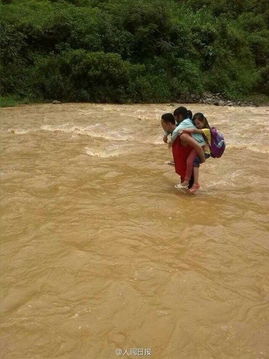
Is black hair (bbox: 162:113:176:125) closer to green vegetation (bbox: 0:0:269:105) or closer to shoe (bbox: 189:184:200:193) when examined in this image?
shoe (bbox: 189:184:200:193)

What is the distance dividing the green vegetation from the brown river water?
1182cm

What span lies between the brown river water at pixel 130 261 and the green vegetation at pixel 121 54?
1182cm

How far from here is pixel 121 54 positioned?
20734mm

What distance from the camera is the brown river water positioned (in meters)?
2.65

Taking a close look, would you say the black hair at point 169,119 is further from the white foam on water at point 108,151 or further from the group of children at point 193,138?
the white foam on water at point 108,151

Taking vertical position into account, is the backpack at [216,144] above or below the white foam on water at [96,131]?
above

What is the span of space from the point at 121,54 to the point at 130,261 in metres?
18.3

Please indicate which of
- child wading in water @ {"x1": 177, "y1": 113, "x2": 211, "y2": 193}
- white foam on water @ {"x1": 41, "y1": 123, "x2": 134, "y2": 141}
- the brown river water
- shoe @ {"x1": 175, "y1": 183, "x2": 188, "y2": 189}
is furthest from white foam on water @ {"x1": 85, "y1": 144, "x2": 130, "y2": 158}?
child wading in water @ {"x1": 177, "y1": 113, "x2": 211, "y2": 193}

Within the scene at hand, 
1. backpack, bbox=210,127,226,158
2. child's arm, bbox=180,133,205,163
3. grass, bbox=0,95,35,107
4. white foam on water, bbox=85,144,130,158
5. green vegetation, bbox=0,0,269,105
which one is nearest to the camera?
child's arm, bbox=180,133,205,163

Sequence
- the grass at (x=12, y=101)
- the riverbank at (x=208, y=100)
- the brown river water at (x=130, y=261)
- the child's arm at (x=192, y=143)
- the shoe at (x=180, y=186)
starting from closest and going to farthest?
the brown river water at (x=130, y=261) → the child's arm at (x=192, y=143) → the shoe at (x=180, y=186) → the grass at (x=12, y=101) → the riverbank at (x=208, y=100)

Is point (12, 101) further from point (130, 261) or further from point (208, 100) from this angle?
point (130, 261)

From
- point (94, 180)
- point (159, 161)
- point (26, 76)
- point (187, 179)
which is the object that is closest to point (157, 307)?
point (187, 179)

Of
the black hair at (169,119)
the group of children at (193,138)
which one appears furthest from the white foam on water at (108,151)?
the group of children at (193,138)

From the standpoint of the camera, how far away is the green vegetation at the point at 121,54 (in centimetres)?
1828
